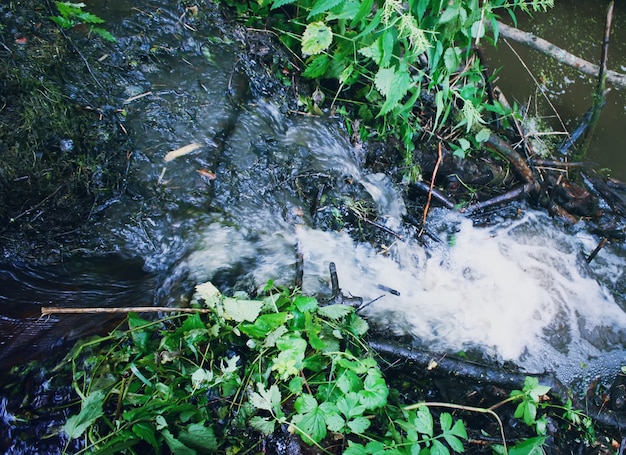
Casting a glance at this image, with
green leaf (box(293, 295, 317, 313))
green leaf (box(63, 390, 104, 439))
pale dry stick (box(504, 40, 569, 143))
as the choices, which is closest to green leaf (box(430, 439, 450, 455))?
green leaf (box(293, 295, 317, 313))

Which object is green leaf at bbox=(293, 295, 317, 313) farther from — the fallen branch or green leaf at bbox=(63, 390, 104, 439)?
the fallen branch

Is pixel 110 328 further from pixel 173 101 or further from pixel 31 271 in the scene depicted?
pixel 173 101

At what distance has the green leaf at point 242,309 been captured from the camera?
187 centimetres

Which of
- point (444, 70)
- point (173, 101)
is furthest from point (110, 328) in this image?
point (444, 70)

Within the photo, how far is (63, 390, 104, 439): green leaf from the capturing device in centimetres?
150

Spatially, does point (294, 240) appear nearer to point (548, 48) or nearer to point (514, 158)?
point (514, 158)

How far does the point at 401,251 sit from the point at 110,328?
2.31 meters

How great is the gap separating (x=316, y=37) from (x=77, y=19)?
1.86 metres

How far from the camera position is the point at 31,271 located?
90.7 inches

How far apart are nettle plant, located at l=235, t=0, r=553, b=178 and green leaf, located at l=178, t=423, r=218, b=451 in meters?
2.26

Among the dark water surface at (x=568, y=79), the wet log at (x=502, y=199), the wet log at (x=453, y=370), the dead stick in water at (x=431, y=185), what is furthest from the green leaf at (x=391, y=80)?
the dark water surface at (x=568, y=79)

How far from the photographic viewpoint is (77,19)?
9.96 ft

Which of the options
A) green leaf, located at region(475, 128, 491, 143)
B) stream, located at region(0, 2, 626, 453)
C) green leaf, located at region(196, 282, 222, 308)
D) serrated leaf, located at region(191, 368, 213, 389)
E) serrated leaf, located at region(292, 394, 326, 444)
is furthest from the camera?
A: green leaf, located at region(475, 128, 491, 143)

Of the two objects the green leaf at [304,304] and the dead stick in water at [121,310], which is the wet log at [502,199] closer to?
the green leaf at [304,304]
